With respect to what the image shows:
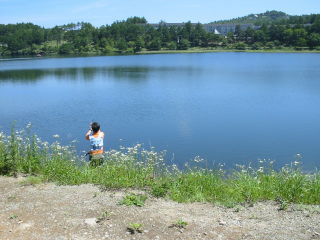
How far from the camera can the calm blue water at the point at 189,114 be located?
19453 mm

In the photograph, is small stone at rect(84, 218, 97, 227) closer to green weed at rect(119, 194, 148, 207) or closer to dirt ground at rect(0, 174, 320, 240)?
dirt ground at rect(0, 174, 320, 240)

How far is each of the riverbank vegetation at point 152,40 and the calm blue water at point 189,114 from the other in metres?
97.2

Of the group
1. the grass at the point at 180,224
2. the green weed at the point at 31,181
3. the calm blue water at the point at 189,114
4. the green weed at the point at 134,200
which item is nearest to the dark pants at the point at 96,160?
the green weed at the point at 31,181

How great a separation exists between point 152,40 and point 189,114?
459 ft

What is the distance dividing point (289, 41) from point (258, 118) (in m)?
124

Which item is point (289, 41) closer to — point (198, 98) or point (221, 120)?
point (198, 98)

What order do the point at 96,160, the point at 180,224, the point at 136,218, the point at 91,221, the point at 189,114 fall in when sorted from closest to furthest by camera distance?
the point at 180,224, the point at 91,221, the point at 136,218, the point at 96,160, the point at 189,114

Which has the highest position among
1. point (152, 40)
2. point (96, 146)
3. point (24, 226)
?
point (152, 40)

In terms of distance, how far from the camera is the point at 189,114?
28625 mm

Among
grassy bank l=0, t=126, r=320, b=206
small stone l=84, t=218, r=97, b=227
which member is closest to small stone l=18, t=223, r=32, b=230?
small stone l=84, t=218, r=97, b=227

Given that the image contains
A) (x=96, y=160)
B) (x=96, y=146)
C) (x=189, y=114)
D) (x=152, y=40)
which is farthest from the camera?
(x=152, y=40)

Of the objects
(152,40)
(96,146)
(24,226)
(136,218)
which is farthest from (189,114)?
(152,40)

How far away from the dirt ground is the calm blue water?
907 centimetres

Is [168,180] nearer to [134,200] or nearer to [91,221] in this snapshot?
[134,200]
